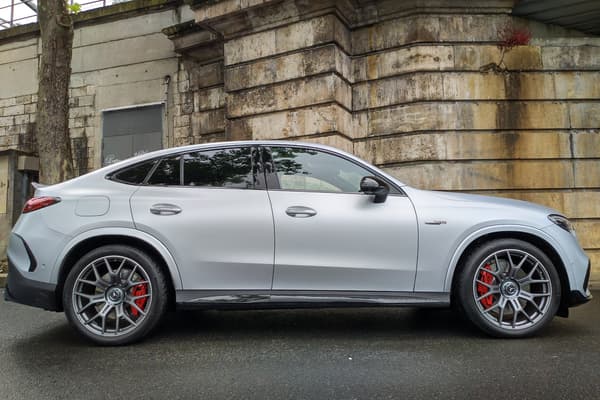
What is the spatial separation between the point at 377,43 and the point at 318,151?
15.9ft

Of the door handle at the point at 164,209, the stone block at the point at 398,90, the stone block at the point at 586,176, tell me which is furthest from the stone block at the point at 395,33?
the door handle at the point at 164,209

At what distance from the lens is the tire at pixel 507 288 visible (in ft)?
11.1

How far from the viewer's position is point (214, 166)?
363cm

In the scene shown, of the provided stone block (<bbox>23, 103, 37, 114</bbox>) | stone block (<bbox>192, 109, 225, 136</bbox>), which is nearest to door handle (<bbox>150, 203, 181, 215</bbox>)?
stone block (<bbox>192, 109, 225, 136</bbox>)

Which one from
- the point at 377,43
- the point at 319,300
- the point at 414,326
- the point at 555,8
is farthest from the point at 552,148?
the point at 319,300

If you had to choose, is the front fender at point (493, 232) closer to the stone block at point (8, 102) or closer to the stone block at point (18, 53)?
the stone block at point (18, 53)

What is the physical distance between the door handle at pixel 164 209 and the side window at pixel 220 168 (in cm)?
24

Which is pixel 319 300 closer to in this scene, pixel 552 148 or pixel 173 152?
pixel 173 152

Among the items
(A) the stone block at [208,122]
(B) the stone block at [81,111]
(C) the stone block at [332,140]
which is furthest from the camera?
(B) the stone block at [81,111]

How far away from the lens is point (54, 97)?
26.0ft

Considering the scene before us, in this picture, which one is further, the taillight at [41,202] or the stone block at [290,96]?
the stone block at [290,96]

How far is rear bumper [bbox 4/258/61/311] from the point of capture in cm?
330

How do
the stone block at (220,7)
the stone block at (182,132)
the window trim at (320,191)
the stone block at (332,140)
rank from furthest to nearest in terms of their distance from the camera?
1. the stone block at (182,132)
2. the stone block at (220,7)
3. the stone block at (332,140)
4. the window trim at (320,191)

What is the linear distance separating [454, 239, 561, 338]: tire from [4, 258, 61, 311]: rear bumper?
3119 mm
